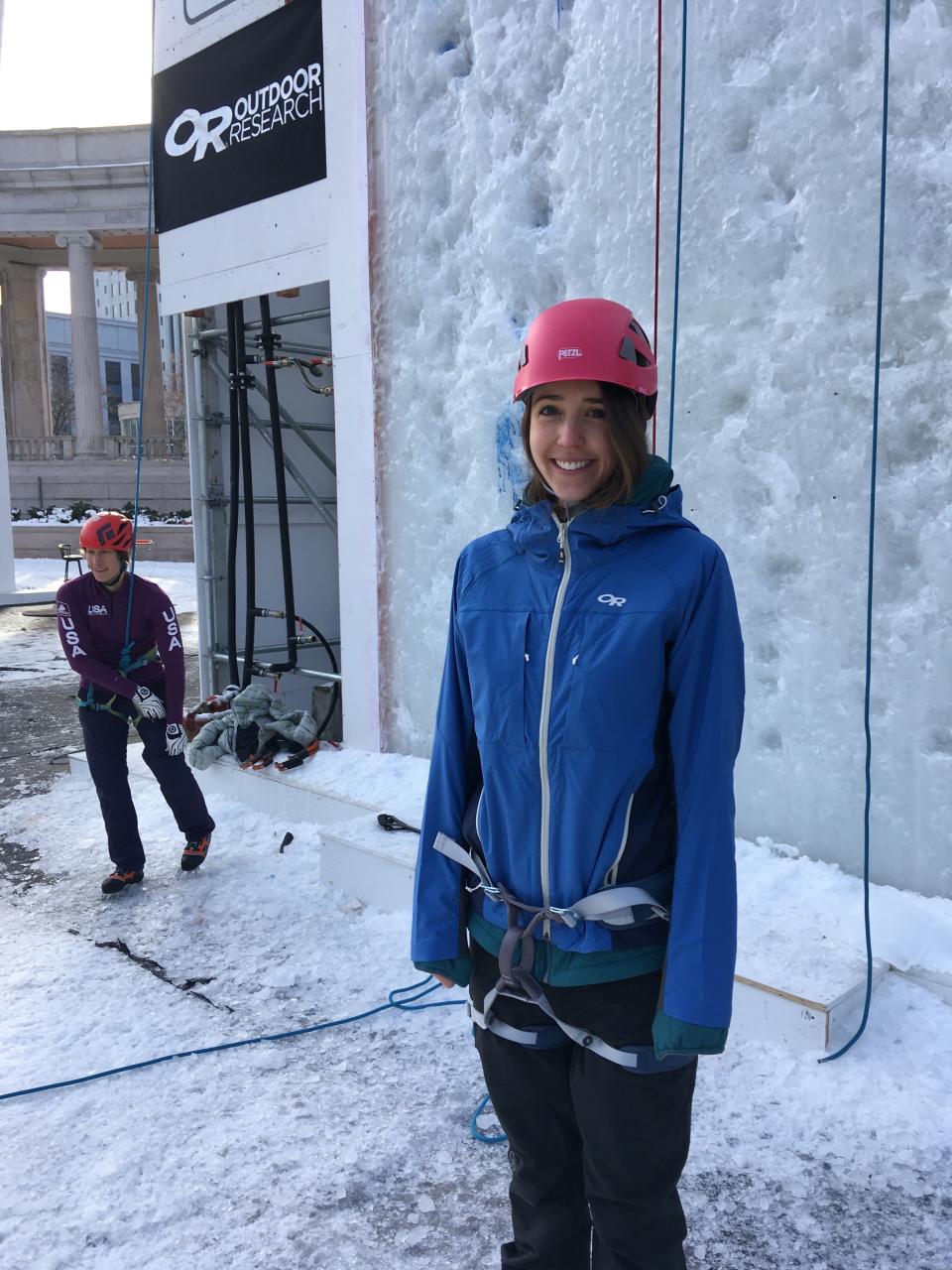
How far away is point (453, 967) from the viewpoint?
195 centimetres

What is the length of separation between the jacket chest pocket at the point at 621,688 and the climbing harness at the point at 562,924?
0.26m

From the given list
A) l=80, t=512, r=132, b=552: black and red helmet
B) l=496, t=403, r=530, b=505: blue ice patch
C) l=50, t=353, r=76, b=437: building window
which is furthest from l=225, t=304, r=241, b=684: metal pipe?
l=50, t=353, r=76, b=437: building window

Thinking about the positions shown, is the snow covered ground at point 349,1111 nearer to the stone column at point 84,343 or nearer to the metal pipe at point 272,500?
the metal pipe at point 272,500

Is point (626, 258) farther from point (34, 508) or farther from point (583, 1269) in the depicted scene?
point (34, 508)

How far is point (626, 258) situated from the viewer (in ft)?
14.5

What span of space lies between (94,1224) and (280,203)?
547cm

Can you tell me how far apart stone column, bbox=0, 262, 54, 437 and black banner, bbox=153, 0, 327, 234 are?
110 feet

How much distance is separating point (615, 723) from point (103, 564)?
3829mm

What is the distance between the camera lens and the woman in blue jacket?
1682mm

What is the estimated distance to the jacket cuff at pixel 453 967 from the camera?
1937 mm

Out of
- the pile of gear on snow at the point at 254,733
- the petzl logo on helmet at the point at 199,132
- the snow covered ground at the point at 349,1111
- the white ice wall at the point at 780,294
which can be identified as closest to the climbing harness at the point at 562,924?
the snow covered ground at the point at 349,1111

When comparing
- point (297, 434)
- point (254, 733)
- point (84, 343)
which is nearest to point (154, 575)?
point (84, 343)

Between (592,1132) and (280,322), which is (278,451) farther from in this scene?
(592,1132)

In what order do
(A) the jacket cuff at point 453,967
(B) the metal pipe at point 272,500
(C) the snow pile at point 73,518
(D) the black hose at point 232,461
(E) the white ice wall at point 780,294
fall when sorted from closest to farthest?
(A) the jacket cuff at point 453,967 < (E) the white ice wall at point 780,294 < (D) the black hose at point 232,461 < (B) the metal pipe at point 272,500 < (C) the snow pile at point 73,518
